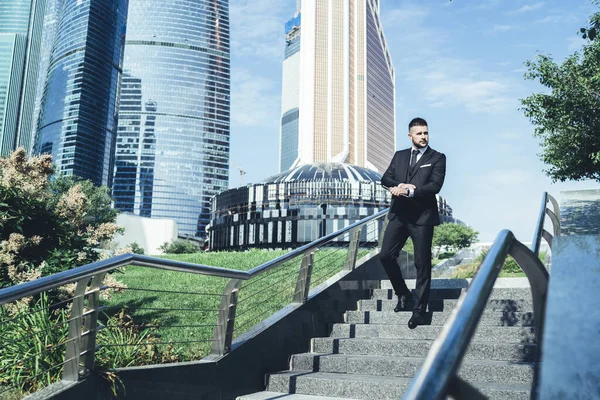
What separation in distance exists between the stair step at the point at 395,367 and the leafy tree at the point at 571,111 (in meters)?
16.1

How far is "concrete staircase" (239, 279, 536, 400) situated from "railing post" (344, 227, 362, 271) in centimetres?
83

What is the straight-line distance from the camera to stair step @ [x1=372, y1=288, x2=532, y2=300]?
18.9 ft

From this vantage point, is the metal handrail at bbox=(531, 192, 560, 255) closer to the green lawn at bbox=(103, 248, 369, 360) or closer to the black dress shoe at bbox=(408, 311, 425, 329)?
the black dress shoe at bbox=(408, 311, 425, 329)

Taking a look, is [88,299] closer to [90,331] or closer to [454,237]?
[90,331]

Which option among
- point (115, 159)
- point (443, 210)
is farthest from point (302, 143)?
point (443, 210)

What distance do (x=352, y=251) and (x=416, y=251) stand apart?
75.0 inches

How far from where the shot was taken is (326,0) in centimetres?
15712

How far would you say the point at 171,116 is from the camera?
6152 inches

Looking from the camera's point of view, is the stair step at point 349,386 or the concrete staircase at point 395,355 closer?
the stair step at point 349,386

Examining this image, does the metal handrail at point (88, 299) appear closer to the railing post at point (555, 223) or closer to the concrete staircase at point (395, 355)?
the concrete staircase at point (395, 355)

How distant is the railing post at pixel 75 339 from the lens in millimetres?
3350

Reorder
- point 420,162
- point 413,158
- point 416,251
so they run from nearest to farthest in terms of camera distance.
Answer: point 416,251, point 420,162, point 413,158

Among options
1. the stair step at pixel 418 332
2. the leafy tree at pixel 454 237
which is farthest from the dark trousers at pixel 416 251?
the leafy tree at pixel 454 237

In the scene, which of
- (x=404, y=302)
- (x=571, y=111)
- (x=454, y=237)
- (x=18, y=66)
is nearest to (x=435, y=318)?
(x=404, y=302)
